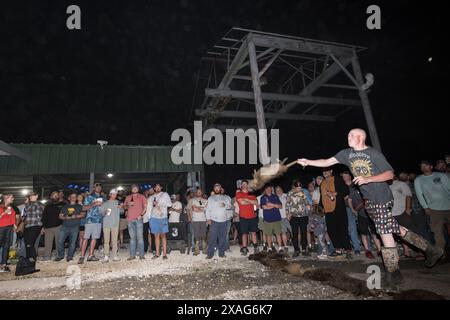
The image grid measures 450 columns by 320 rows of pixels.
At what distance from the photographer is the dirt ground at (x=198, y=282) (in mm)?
3430

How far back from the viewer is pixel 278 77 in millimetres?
14211

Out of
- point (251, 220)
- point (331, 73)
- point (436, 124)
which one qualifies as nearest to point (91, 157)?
point (251, 220)

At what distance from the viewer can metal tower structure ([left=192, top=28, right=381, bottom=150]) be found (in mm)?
9719

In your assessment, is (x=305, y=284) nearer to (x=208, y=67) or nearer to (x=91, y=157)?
(x=208, y=67)

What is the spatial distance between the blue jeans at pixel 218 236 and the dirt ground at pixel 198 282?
3.04 feet

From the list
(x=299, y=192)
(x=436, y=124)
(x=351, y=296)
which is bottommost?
(x=351, y=296)

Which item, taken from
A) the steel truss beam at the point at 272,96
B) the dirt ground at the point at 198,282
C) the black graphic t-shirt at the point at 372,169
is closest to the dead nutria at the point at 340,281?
the dirt ground at the point at 198,282

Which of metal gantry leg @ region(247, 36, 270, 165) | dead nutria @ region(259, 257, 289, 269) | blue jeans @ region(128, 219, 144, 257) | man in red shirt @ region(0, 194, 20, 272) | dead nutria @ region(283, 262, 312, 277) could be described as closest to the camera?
dead nutria @ region(283, 262, 312, 277)

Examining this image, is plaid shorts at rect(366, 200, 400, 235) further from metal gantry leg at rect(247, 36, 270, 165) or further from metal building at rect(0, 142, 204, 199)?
metal building at rect(0, 142, 204, 199)

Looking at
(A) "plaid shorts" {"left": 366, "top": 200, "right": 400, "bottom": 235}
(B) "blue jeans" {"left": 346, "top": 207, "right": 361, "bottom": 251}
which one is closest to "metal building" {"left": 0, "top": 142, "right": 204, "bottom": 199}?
(B) "blue jeans" {"left": 346, "top": 207, "right": 361, "bottom": 251}

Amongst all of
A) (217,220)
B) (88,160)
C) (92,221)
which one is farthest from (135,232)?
(88,160)

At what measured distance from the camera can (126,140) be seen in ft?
82.5

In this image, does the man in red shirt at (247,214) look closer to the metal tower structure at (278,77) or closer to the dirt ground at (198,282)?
the dirt ground at (198,282)
